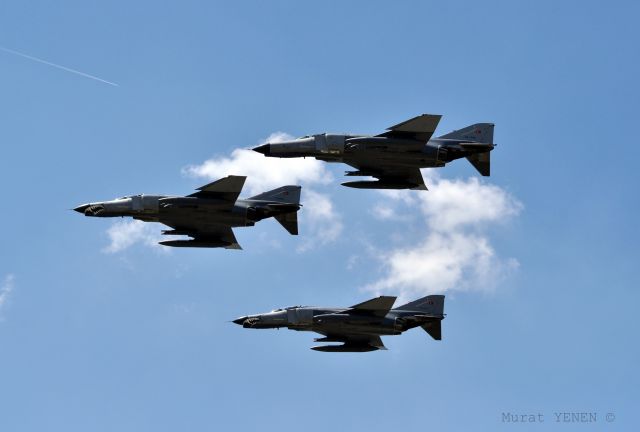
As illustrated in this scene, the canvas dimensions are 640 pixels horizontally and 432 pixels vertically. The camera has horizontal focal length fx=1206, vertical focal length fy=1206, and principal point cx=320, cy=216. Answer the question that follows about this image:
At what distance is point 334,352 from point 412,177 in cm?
1366

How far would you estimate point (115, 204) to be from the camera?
81562 mm

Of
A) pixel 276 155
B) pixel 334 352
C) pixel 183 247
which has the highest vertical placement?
pixel 276 155

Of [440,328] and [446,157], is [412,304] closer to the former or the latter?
[440,328]

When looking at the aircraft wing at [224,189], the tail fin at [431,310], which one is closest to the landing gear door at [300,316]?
the tail fin at [431,310]

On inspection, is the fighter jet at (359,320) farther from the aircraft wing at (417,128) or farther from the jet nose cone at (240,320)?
the aircraft wing at (417,128)

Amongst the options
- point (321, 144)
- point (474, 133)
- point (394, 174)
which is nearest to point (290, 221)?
point (321, 144)

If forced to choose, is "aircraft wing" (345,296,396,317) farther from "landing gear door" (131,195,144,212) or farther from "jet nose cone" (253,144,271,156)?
"landing gear door" (131,195,144,212)

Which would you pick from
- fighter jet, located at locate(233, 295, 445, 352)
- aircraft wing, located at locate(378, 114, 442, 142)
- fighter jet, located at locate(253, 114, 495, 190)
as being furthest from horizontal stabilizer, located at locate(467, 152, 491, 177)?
fighter jet, located at locate(233, 295, 445, 352)

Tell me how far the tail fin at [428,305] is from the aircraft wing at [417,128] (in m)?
13.3

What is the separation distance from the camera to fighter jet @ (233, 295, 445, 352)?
84.3 m

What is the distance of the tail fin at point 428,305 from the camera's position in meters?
87.6

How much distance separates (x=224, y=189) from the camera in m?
80.2

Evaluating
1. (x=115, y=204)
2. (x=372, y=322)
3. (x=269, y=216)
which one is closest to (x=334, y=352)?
(x=372, y=322)

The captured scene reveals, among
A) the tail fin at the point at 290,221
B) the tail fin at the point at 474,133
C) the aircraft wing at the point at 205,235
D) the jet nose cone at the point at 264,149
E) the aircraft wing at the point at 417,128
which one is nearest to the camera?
the aircraft wing at the point at 417,128
